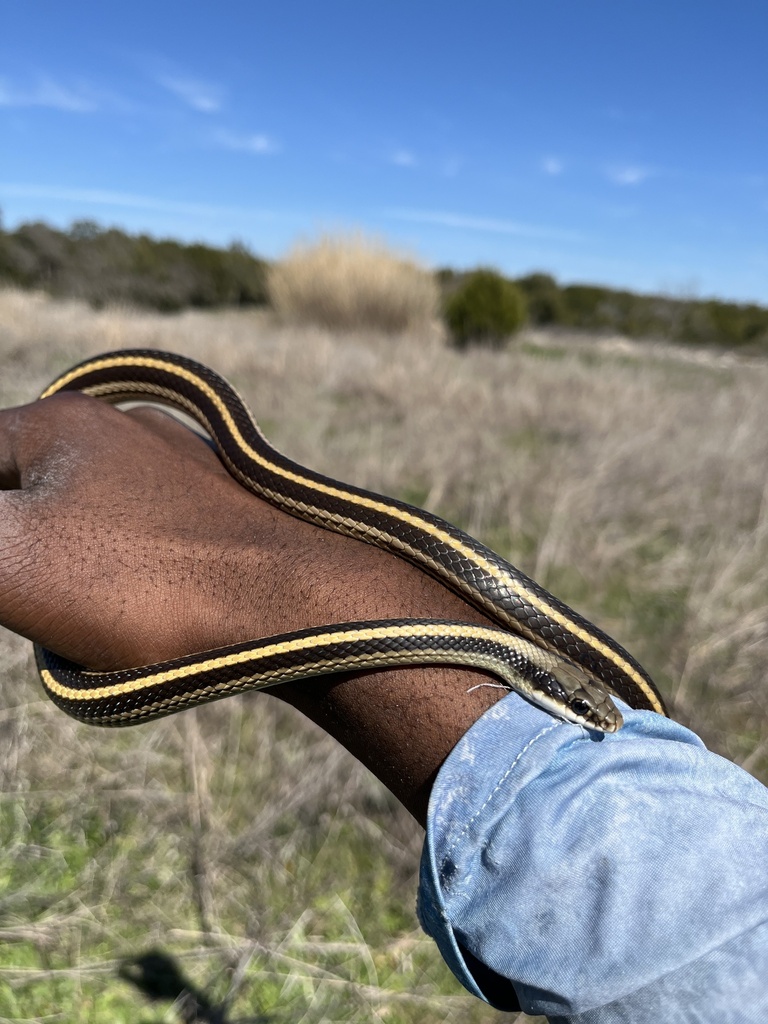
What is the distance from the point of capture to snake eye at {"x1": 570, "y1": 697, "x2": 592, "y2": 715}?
1.60 metres

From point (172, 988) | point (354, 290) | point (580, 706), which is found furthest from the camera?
point (354, 290)

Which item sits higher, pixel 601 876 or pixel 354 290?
pixel 354 290

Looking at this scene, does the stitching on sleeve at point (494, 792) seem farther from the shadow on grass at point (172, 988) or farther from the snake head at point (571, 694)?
the shadow on grass at point (172, 988)

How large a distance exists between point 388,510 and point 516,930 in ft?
4.03

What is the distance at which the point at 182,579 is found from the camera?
1862mm

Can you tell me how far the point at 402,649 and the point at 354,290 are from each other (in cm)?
Result: 1823

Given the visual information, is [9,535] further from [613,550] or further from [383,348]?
[383,348]

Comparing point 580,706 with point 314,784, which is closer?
point 580,706

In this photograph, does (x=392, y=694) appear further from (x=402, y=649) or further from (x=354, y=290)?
(x=354, y=290)

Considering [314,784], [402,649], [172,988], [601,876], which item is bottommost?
[172,988]

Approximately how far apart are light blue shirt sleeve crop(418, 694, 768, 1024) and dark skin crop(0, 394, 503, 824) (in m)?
0.23

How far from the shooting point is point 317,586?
1897mm

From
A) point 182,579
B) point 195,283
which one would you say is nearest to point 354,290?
point 195,283

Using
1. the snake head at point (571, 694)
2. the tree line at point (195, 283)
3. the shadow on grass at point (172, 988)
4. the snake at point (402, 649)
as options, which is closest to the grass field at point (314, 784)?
the shadow on grass at point (172, 988)
